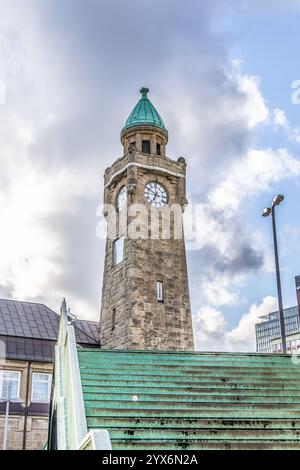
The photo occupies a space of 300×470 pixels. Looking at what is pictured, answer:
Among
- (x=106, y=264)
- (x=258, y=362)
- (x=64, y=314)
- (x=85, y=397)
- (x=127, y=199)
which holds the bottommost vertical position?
(x=85, y=397)

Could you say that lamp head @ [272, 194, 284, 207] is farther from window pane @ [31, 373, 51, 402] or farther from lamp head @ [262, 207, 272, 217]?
window pane @ [31, 373, 51, 402]

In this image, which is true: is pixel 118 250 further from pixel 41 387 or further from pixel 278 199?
pixel 278 199

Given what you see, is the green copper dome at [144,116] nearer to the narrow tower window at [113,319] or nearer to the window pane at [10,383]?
the narrow tower window at [113,319]

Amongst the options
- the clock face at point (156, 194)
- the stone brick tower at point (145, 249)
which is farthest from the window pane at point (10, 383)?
the clock face at point (156, 194)

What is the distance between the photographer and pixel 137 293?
94.0 feet

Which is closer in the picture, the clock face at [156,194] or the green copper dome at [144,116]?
the clock face at [156,194]

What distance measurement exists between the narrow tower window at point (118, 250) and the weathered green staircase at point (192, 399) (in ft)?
57.4

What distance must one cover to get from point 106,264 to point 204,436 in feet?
75.4

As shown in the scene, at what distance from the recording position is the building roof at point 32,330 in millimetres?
31938

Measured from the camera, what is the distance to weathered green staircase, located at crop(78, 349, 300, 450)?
9.05m

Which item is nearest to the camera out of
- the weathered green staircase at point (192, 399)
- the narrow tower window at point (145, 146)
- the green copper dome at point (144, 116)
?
the weathered green staircase at point (192, 399)

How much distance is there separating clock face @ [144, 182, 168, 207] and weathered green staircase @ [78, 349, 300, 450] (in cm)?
1854
